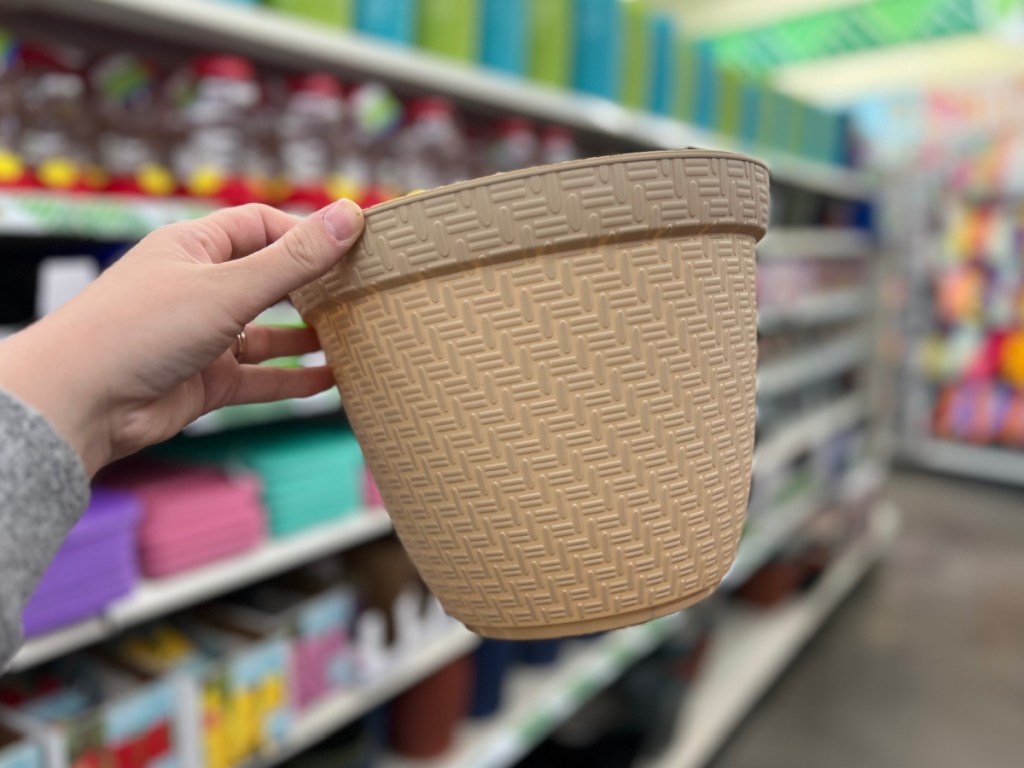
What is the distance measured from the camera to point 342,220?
1.53 feet

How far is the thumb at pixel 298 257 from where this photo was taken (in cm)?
47

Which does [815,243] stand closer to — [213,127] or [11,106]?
[213,127]

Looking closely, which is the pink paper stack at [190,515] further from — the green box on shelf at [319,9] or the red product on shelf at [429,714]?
the green box on shelf at [319,9]

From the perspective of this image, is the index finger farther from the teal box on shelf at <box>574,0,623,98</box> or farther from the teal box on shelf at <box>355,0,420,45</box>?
the teal box on shelf at <box>574,0,623,98</box>

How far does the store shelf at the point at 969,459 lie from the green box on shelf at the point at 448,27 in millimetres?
5112

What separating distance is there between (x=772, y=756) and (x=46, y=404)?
2507 mm

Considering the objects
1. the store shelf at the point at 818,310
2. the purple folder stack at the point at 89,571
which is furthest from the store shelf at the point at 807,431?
the purple folder stack at the point at 89,571

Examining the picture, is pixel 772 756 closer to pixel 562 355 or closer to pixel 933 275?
pixel 562 355

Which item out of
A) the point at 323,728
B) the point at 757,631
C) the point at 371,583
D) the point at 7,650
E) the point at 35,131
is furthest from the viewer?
the point at 757,631

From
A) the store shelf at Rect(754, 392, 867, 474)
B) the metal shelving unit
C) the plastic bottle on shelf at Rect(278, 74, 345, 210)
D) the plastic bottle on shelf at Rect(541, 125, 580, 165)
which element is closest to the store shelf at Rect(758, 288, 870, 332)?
the metal shelving unit

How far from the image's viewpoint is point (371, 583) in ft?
5.24

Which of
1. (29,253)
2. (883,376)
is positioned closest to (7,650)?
(29,253)

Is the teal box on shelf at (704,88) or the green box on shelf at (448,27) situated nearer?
the green box on shelf at (448,27)

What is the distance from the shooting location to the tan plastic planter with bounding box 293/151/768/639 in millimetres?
452
